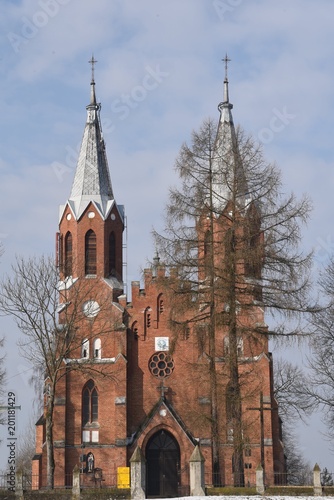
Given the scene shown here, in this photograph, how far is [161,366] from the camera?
44875 mm

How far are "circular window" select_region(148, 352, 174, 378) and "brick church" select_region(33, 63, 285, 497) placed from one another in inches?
2.0

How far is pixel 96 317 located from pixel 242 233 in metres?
16.3

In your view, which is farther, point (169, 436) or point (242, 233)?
point (169, 436)

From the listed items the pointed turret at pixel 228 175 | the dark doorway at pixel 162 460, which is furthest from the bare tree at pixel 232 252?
the dark doorway at pixel 162 460

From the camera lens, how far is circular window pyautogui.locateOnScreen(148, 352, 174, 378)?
44.8m

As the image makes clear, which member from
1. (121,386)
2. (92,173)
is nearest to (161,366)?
(121,386)

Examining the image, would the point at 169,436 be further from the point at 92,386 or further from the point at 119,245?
the point at 119,245

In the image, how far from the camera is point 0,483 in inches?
1401

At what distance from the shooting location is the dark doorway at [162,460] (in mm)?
42969

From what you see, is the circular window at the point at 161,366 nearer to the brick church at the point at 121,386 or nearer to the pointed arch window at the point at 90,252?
the brick church at the point at 121,386

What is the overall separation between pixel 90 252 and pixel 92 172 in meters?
4.99

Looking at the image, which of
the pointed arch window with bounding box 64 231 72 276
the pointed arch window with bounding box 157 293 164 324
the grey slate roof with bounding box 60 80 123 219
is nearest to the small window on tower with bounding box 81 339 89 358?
the pointed arch window with bounding box 157 293 164 324

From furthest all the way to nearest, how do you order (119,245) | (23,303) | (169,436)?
(119,245) < (169,436) < (23,303)

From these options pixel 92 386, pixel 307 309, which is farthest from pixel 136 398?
Result: pixel 307 309
